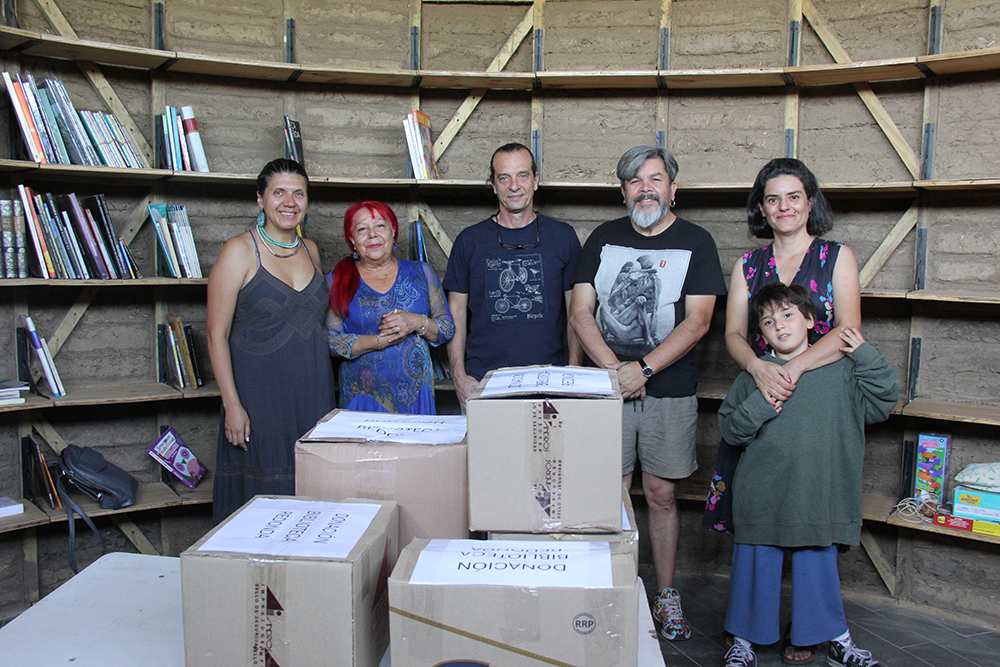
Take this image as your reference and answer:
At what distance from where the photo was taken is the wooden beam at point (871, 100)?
324cm

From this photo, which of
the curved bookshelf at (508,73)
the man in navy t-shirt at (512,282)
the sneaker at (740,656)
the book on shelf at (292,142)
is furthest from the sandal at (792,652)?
the book on shelf at (292,142)

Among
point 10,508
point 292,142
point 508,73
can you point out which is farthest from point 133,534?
point 508,73

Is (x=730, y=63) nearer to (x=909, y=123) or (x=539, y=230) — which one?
(x=909, y=123)

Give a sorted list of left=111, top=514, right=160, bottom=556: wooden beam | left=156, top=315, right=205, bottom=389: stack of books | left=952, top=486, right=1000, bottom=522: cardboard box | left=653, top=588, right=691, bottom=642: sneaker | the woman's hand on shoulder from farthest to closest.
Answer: left=111, top=514, right=160, bottom=556: wooden beam < left=156, top=315, right=205, bottom=389: stack of books < left=952, top=486, right=1000, bottom=522: cardboard box < left=653, top=588, right=691, bottom=642: sneaker < the woman's hand on shoulder

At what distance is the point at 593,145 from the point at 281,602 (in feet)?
9.76

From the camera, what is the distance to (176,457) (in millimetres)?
3309

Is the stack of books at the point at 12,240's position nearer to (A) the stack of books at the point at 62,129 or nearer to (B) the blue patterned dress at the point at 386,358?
(A) the stack of books at the point at 62,129

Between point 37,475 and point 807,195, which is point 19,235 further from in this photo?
point 807,195

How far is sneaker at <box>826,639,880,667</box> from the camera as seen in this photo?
97.4 inches

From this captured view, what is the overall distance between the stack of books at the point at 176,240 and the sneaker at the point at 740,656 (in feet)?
8.49

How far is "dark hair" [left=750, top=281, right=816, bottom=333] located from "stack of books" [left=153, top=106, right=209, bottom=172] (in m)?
2.34

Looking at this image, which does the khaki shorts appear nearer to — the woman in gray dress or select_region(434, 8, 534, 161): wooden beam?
the woman in gray dress

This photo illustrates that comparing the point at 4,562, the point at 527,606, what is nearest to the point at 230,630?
the point at 527,606

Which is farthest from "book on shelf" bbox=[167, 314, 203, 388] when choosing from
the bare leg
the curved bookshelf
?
the bare leg
